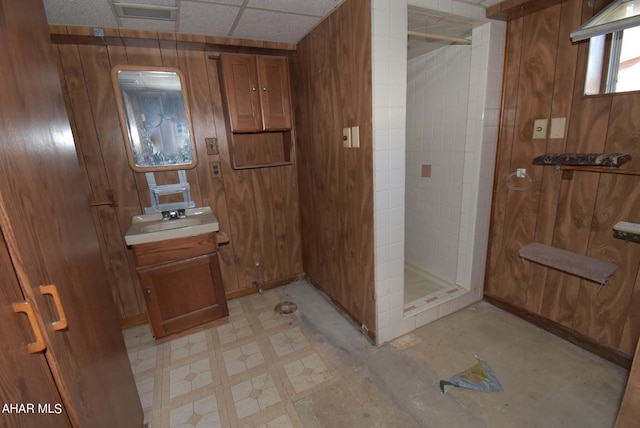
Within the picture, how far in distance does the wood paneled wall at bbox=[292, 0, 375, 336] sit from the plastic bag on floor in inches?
22.9

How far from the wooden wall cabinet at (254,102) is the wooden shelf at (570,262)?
211 cm

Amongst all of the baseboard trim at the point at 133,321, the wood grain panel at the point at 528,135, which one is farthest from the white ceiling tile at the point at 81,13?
the wood grain panel at the point at 528,135

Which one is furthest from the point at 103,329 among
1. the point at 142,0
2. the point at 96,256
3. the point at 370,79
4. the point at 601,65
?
the point at 601,65

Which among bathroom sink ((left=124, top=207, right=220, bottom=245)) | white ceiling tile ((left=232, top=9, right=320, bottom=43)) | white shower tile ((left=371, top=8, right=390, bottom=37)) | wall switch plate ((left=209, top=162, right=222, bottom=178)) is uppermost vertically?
white ceiling tile ((left=232, top=9, right=320, bottom=43))

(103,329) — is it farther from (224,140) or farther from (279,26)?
(279,26)

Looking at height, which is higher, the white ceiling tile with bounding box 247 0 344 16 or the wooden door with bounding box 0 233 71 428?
the white ceiling tile with bounding box 247 0 344 16

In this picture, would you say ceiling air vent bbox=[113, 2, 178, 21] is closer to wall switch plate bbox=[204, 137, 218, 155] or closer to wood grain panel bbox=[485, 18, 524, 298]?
wall switch plate bbox=[204, 137, 218, 155]

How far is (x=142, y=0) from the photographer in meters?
1.59

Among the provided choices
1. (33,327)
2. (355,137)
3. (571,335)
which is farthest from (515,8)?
(33,327)

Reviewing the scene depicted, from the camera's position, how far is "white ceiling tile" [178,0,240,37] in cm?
172

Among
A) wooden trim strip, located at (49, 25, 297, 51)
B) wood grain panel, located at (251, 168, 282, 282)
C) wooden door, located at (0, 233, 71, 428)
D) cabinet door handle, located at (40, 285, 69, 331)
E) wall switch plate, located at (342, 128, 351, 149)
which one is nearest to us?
wooden door, located at (0, 233, 71, 428)

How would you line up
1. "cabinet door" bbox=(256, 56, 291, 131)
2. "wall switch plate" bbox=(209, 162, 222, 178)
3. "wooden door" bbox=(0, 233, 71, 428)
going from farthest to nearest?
1. "wall switch plate" bbox=(209, 162, 222, 178)
2. "cabinet door" bbox=(256, 56, 291, 131)
3. "wooden door" bbox=(0, 233, 71, 428)

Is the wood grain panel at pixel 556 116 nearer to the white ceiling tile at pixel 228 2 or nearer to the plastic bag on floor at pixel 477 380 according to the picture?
the plastic bag on floor at pixel 477 380

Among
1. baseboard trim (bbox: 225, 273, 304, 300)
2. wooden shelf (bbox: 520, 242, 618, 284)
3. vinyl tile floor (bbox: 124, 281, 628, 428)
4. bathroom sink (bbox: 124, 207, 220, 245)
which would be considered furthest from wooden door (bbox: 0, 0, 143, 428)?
wooden shelf (bbox: 520, 242, 618, 284)
